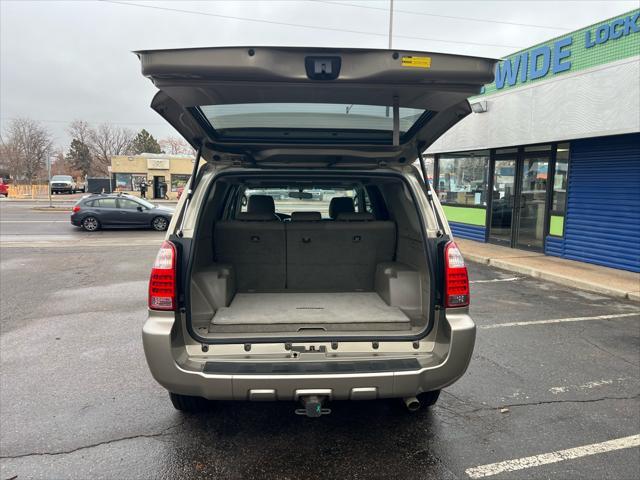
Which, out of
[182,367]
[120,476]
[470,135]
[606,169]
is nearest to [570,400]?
[182,367]

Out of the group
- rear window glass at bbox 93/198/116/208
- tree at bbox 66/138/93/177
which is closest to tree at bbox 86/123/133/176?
tree at bbox 66/138/93/177

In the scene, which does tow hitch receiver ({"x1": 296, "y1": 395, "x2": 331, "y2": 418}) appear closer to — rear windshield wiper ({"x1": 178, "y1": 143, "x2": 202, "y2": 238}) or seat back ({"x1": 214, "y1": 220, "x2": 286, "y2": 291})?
rear windshield wiper ({"x1": 178, "y1": 143, "x2": 202, "y2": 238})

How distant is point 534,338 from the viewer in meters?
4.95

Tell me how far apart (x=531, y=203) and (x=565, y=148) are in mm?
1526

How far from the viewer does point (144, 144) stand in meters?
83.4

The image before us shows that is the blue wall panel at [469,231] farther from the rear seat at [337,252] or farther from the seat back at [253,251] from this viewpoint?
the seat back at [253,251]

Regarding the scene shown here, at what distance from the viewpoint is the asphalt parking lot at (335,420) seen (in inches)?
105

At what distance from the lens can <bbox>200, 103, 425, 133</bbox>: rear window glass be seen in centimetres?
284

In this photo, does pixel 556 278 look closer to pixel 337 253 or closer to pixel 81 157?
pixel 337 253

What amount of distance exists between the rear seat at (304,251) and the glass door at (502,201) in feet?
27.4

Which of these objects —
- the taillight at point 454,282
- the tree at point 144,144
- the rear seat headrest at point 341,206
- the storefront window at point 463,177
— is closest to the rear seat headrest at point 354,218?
the rear seat headrest at point 341,206

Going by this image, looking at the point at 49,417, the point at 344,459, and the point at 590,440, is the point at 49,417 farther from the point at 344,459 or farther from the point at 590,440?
the point at 590,440

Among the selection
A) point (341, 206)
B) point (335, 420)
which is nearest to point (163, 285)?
point (335, 420)

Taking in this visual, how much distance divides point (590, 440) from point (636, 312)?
4.01 m
